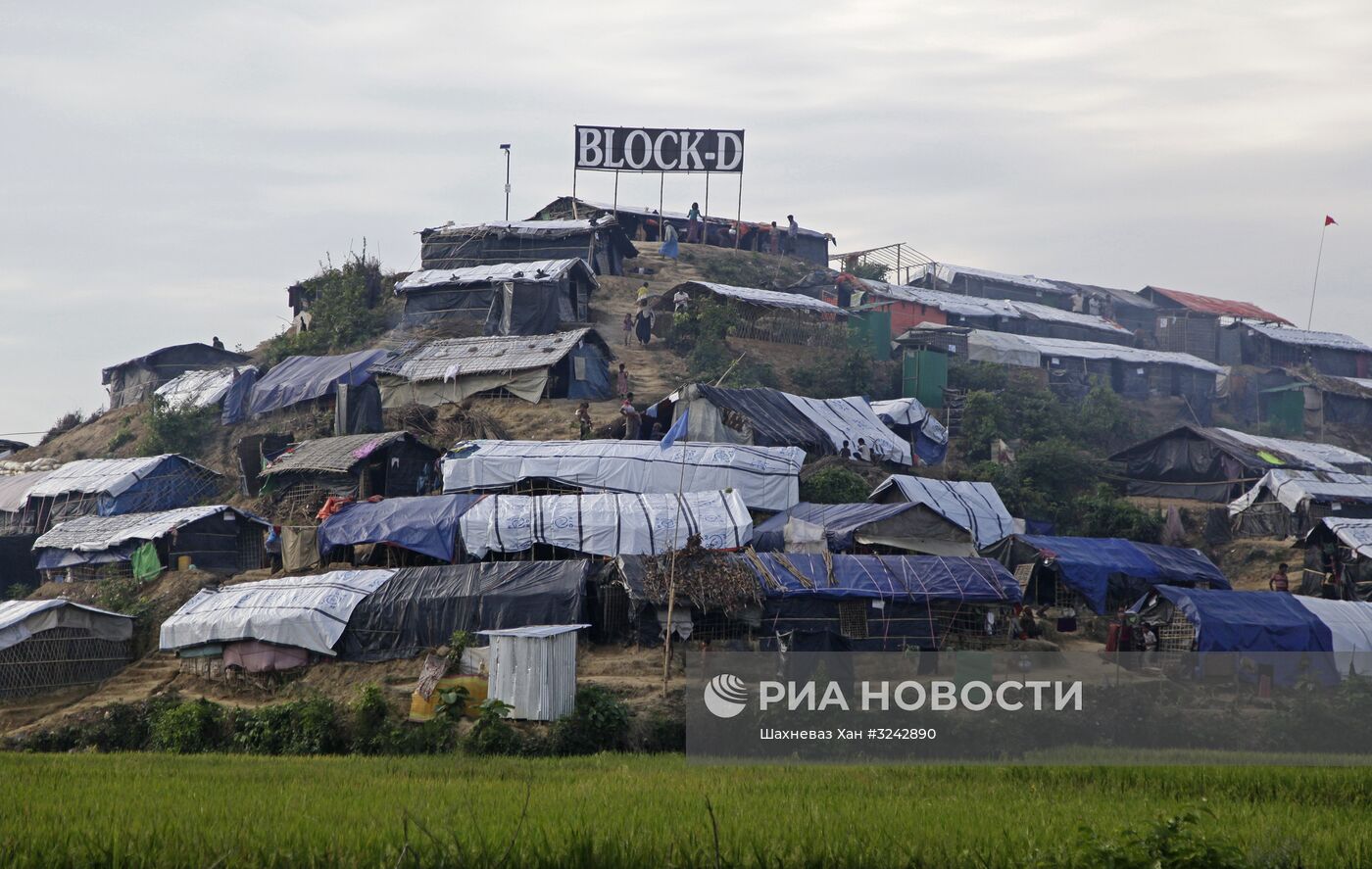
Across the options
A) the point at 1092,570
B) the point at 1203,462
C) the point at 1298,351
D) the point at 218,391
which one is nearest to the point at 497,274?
the point at 218,391

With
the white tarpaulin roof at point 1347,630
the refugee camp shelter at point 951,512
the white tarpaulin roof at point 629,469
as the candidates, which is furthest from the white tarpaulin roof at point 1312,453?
the white tarpaulin roof at point 629,469

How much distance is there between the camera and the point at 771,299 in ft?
131

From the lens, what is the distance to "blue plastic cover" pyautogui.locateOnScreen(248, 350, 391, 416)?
34031 mm

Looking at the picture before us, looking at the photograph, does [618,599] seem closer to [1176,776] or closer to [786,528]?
[786,528]

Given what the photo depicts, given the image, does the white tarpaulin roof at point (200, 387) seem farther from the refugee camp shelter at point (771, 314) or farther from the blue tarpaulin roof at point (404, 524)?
the blue tarpaulin roof at point (404, 524)

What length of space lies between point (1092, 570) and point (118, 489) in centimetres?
2214

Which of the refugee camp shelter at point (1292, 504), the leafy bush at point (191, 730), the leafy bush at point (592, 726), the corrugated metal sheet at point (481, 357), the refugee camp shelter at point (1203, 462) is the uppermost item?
the corrugated metal sheet at point (481, 357)

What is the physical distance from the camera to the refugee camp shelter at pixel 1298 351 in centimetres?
5072

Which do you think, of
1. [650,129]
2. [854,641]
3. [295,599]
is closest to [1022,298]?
[650,129]

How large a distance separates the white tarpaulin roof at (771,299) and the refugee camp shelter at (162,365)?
1596cm

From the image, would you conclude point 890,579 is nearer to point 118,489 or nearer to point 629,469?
point 629,469

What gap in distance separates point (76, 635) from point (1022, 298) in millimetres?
44255

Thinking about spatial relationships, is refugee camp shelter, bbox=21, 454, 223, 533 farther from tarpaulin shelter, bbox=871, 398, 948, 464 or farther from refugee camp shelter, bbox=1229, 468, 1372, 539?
refugee camp shelter, bbox=1229, 468, 1372, 539

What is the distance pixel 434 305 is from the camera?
3947 cm
